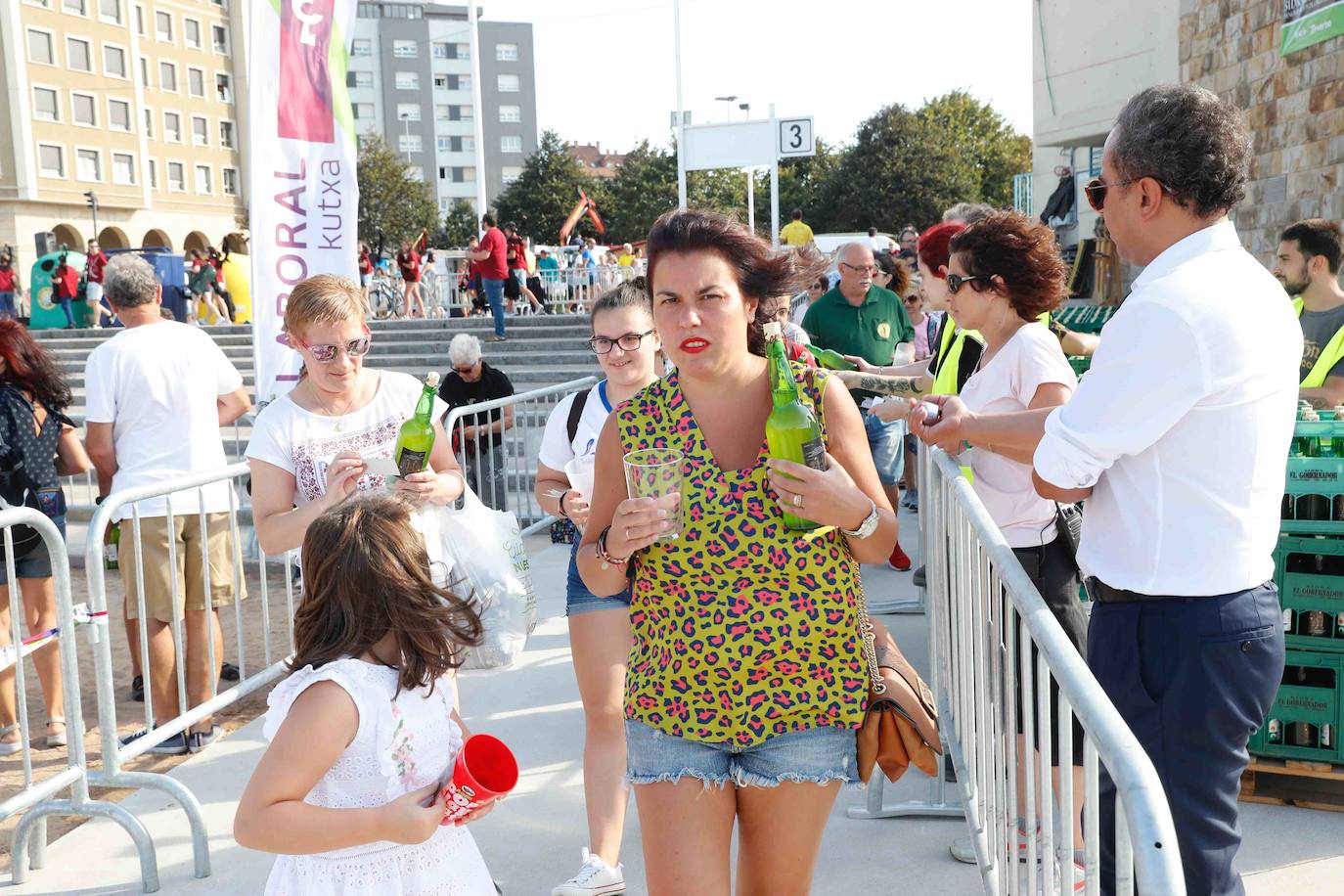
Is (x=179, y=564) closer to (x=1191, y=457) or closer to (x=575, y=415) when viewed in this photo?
(x=575, y=415)

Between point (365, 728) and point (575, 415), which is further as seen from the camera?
point (575, 415)

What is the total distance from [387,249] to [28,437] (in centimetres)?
5570

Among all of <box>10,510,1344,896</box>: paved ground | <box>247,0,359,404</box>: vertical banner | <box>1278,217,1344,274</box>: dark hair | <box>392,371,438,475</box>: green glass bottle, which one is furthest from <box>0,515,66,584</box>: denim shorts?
<box>1278,217,1344,274</box>: dark hair

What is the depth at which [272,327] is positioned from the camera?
24.3ft

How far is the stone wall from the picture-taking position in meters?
11.4

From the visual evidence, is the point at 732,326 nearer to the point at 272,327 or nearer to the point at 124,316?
the point at 124,316

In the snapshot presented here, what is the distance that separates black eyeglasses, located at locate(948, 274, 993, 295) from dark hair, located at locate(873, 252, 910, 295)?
20.2ft

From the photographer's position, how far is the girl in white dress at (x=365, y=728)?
1.99 meters

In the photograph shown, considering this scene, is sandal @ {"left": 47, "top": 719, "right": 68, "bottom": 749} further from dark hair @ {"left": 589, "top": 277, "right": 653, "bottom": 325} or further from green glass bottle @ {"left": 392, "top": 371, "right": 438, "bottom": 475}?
dark hair @ {"left": 589, "top": 277, "right": 653, "bottom": 325}

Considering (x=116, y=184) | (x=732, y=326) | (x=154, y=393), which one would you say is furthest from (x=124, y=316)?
(x=116, y=184)

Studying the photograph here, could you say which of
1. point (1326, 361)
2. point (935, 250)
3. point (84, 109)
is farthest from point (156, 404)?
point (84, 109)

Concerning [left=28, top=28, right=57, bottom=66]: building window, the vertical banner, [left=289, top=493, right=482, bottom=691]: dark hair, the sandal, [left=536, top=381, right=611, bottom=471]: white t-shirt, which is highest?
[left=28, top=28, right=57, bottom=66]: building window

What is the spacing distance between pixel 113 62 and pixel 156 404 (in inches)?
2493

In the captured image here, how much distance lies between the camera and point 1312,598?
144 inches
